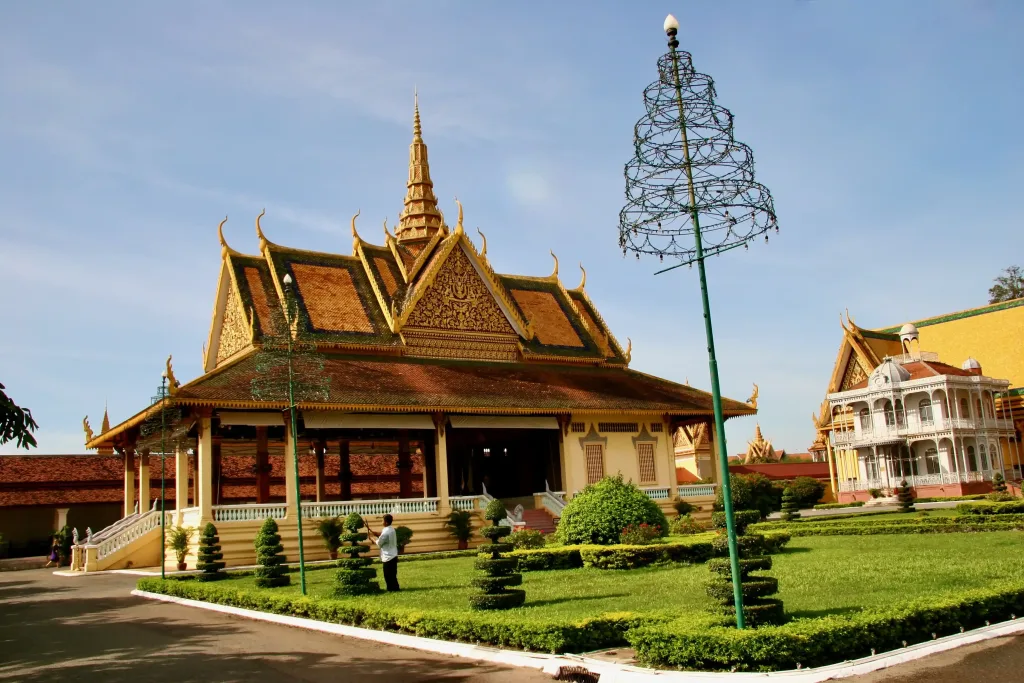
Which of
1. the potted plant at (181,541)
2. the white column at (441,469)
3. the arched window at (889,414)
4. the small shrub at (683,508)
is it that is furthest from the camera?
the arched window at (889,414)

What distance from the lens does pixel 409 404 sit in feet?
76.2

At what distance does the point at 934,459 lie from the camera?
38.3 metres

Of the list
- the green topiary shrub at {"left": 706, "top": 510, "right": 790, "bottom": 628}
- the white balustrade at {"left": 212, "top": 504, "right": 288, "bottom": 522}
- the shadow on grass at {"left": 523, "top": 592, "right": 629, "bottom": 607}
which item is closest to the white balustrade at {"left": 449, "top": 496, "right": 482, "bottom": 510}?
the white balustrade at {"left": 212, "top": 504, "right": 288, "bottom": 522}

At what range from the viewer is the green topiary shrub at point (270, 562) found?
575 inches

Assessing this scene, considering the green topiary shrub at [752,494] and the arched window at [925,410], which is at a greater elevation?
the arched window at [925,410]

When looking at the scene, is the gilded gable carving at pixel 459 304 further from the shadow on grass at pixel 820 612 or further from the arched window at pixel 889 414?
the shadow on grass at pixel 820 612

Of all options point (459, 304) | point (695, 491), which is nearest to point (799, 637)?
point (459, 304)

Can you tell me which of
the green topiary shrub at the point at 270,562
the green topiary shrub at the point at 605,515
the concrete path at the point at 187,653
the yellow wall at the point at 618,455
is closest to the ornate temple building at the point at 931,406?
the yellow wall at the point at 618,455

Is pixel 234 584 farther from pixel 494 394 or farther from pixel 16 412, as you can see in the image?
pixel 494 394

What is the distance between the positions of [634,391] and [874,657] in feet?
73.1

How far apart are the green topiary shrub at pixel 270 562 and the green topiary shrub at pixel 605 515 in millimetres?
5118

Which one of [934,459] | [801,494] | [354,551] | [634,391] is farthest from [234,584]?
[934,459]

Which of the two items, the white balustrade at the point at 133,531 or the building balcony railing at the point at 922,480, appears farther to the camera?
the building balcony railing at the point at 922,480

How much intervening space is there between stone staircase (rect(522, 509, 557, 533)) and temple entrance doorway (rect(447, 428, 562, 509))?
84.5 inches
